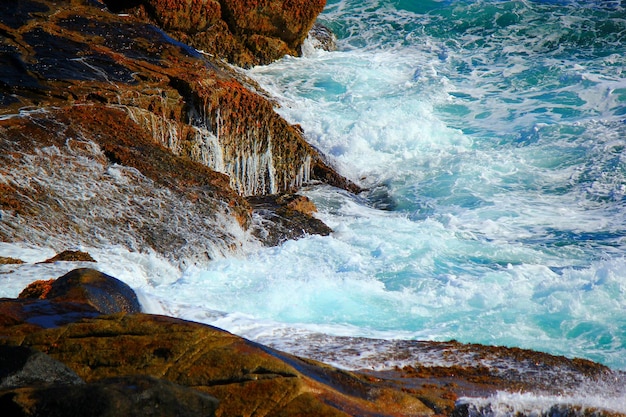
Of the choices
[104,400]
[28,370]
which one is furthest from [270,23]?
[104,400]

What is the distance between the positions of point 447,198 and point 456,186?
17.9 inches

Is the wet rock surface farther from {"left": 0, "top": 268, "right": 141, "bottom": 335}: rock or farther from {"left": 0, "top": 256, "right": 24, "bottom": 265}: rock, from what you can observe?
{"left": 0, "top": 256, "right": 24, "bottom": 265}: rock

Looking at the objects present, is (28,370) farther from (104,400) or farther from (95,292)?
(95,292)

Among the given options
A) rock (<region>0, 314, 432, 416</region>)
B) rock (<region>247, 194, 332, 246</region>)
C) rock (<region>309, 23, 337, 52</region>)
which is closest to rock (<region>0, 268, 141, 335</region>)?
rock (<region>0, 314, 432, 416</region>)

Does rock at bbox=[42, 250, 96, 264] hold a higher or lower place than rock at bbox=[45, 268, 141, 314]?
lower

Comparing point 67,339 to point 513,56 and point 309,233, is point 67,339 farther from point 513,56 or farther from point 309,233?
point 513,56

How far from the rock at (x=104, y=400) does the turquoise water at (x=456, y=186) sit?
2703 millimetres

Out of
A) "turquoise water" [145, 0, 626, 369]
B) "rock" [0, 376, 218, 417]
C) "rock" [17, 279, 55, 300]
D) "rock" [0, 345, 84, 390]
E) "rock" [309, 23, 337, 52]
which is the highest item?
"rock" [0, 376, 218, 417]

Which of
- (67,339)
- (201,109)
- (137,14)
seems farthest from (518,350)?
(137,14)

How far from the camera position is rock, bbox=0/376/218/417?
2666 millimetres

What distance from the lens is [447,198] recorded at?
12039 millimetres

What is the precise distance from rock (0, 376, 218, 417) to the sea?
2.24 meters

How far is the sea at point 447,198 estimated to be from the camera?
24.2 ft

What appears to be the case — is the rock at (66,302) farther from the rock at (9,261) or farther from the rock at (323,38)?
the rock at (323,38)
